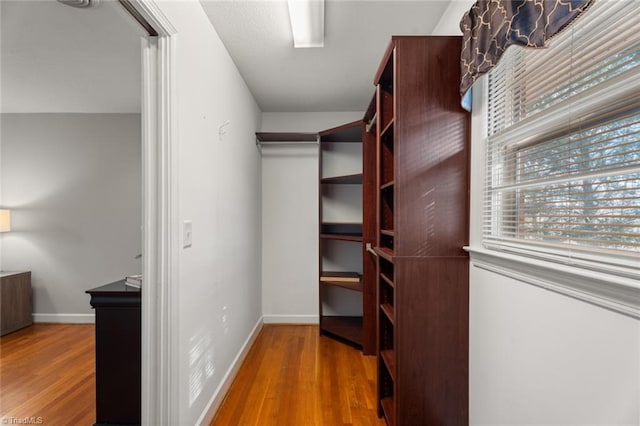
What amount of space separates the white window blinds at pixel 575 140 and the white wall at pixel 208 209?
146cm

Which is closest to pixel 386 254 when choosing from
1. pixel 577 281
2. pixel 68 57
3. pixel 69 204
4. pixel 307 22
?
pixel 577 281

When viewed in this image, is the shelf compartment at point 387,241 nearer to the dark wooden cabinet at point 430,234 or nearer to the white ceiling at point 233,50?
the dark wooden cabinet at point 430,234

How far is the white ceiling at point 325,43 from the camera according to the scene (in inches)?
70.7

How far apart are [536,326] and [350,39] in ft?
6.56

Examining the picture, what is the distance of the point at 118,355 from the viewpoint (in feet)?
5.44

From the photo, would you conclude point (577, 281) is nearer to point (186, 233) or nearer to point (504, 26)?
point (504, 26)

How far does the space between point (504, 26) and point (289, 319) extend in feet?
11.0

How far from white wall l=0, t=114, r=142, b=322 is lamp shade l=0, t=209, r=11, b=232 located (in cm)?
8

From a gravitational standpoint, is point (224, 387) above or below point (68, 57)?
below

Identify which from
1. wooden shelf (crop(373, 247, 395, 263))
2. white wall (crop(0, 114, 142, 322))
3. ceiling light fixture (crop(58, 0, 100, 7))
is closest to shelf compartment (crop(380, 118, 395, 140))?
wooden shelf (crop(373, 247, 395, 263))

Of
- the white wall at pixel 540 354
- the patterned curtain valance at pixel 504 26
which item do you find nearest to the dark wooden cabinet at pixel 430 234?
the white wall at pixel 540 354

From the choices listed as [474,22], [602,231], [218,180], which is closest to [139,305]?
[218,180]

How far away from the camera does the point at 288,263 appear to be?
3621 mm

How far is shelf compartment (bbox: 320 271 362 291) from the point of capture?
9.86 feet
